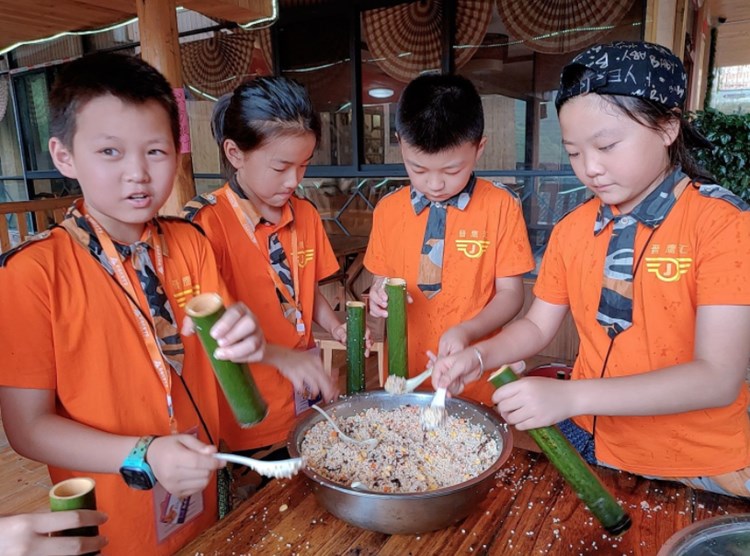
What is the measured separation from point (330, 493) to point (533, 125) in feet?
13.4

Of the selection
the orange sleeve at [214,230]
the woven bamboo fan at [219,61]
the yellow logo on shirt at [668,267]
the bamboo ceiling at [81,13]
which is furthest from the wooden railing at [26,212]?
the yellow logo on shirt at [668,267]

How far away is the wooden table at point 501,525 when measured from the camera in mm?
942

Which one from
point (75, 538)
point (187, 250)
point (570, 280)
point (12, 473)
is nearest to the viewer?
point (75, 538)

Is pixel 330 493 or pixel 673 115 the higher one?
pixel 673 115

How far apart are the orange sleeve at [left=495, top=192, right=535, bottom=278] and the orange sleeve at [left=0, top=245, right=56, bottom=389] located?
1296 mm

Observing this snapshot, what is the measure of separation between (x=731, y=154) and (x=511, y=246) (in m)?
3.23

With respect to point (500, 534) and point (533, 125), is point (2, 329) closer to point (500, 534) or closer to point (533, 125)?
point (500, 534)

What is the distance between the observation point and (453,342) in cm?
142

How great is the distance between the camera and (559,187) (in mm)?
4281

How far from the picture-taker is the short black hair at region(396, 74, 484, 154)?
62.1 inches

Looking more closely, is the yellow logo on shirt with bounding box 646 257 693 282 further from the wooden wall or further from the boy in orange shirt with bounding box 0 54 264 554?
the wooden wall

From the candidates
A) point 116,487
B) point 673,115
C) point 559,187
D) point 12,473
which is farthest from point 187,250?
point 559,187

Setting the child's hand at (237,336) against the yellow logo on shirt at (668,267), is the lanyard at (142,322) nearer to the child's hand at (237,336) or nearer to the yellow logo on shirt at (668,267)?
the child's hand at (237,336)

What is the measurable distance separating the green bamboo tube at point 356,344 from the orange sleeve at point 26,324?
2.22 ft
